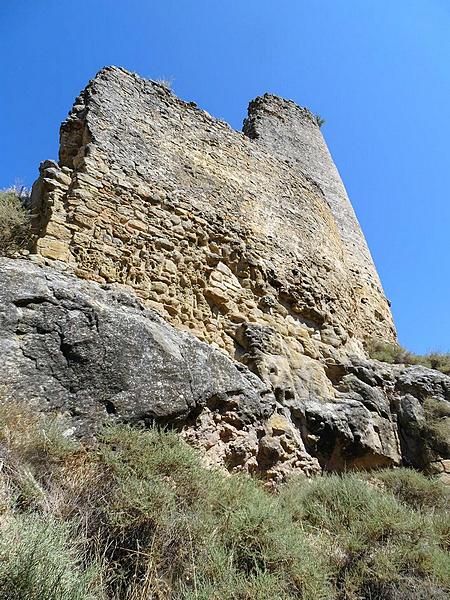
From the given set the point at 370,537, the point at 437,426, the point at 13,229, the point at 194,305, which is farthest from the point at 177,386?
the point at 437,426

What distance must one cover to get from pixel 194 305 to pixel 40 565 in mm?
3569

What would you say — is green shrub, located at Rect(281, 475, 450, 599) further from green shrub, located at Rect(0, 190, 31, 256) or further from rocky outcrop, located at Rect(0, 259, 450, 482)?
green shrub, located at Rect(0, 190, 31, 256)

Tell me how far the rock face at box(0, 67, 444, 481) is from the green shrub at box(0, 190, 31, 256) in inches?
6.9

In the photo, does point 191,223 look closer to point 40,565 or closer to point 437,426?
point 437,426

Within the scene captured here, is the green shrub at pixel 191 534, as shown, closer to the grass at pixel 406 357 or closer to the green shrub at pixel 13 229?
the green shrub at pixel 13 229

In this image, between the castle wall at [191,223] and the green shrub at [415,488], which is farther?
the castle wall at [191,223]

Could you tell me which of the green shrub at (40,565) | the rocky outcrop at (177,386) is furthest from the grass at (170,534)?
the rocky outcrop at (177,386)

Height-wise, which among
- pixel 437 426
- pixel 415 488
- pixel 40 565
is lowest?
pixel 40 565

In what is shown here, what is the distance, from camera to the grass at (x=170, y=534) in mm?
2117

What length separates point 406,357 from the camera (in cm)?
760

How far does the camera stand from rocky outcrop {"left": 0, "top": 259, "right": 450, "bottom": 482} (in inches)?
124

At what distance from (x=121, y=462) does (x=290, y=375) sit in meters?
2.93

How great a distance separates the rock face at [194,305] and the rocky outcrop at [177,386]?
0.6 inches

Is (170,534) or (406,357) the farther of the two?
(406,357)
